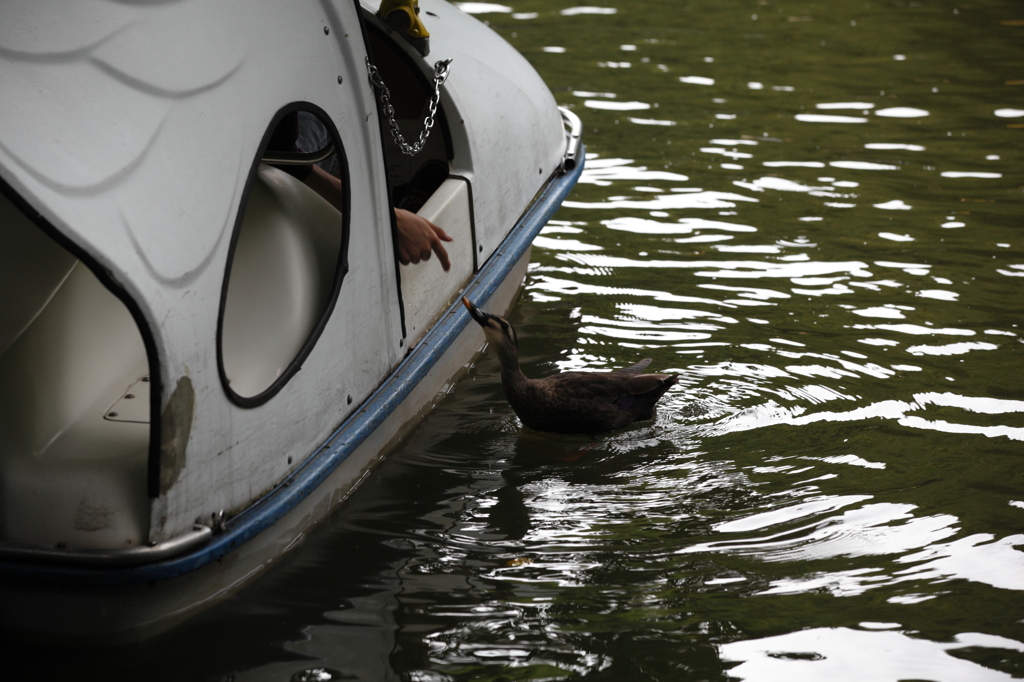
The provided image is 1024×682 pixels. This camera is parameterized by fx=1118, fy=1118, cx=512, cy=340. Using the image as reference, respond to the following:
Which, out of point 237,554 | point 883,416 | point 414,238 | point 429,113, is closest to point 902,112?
point 883,416

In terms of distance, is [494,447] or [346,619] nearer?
[346,619]

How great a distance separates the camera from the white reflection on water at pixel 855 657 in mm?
3420

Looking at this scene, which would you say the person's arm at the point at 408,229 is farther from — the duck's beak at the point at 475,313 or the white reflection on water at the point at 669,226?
the white reflection on water at the point at 669,226

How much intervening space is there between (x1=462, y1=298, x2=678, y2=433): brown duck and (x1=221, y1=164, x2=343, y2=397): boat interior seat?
37.0 inches

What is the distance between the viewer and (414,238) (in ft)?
15.2

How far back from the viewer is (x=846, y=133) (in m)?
9.31

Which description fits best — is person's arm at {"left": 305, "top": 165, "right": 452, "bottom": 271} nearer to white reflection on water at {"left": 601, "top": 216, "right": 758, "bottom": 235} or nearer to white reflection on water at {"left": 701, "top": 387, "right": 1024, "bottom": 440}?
white reflection on water at {"left": 701, "top": 387, "right": 1024, "bottom": 440}

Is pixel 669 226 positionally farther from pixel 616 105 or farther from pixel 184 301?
pixel 184 301

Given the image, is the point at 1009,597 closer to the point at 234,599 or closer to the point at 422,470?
the point at 422,470

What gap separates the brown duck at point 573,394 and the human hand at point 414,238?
1.06 ft

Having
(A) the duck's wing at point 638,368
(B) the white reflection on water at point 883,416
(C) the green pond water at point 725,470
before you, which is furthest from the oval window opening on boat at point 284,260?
(B) the white reflection on water at point 883,416

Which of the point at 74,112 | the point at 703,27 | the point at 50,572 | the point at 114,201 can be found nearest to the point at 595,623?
the point at 50,572

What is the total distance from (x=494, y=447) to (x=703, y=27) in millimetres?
9158

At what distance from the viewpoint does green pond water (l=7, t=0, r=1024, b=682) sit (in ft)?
11.7
